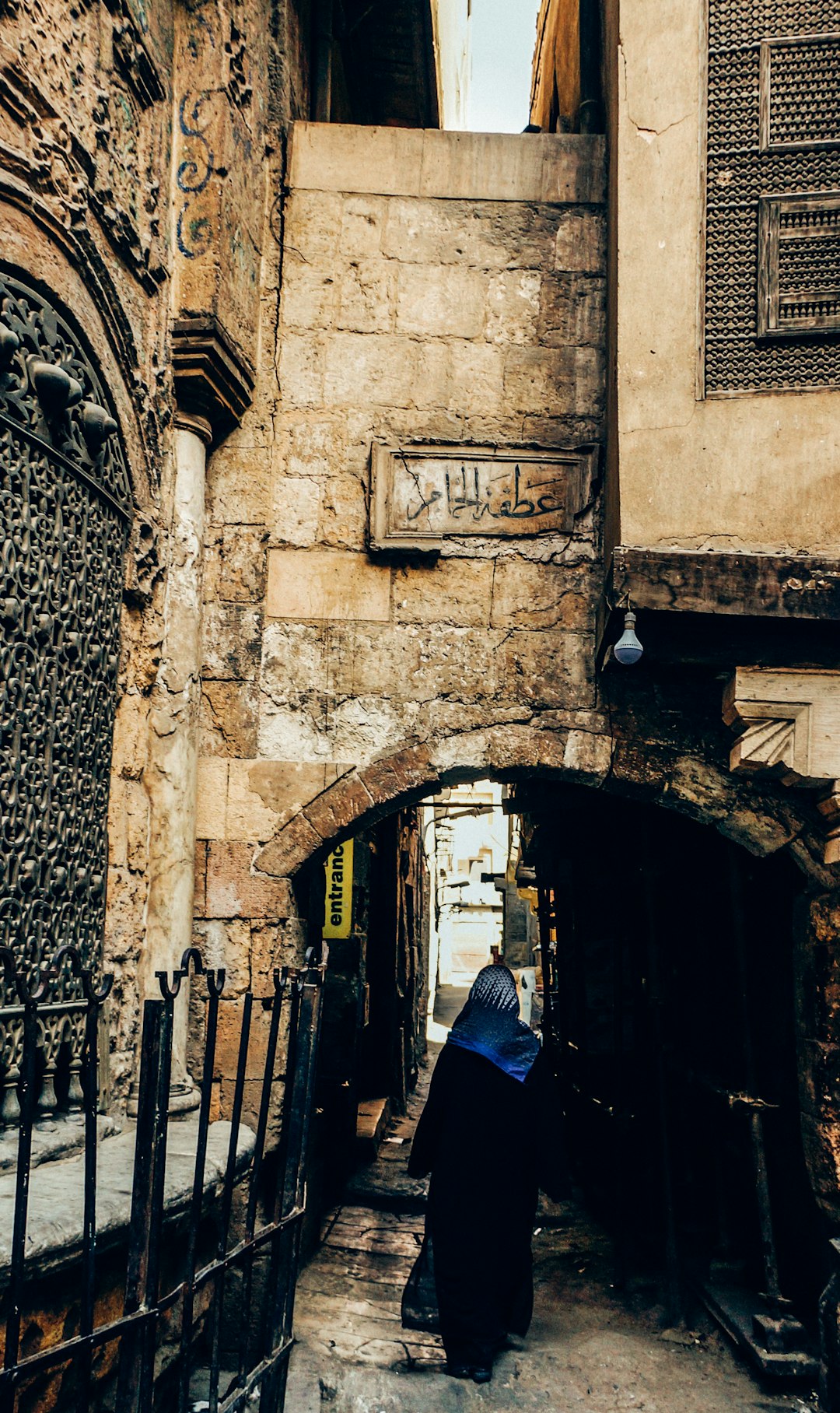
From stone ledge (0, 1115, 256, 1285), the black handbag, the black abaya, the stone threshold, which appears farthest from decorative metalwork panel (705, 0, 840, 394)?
the black handbag

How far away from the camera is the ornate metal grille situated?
295 cm

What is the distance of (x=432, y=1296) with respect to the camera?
4.62m

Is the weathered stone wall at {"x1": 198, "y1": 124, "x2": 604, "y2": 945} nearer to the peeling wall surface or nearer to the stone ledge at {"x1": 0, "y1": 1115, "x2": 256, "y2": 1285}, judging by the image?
the peeling wall surface

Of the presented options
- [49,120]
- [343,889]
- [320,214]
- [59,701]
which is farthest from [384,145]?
[343,889]

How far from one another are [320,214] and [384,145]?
43 cm

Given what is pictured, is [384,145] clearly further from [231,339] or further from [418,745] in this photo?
[418,745]

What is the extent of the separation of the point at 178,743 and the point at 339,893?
2.74m

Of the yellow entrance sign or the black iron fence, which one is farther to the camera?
the yellow entrance sign

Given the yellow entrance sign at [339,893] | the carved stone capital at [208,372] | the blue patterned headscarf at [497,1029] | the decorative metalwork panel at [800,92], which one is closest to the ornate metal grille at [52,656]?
the carved stone capital at [208,372]

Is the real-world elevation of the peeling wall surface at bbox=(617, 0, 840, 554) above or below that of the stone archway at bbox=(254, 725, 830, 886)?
above

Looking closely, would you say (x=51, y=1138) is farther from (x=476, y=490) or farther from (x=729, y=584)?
(x=476, y=490)

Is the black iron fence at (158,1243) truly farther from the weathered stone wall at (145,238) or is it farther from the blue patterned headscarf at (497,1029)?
the blue patterned headscarf at (497,1029)

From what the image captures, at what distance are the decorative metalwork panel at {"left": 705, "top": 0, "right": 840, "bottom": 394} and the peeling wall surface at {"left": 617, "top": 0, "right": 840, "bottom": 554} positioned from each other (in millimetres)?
66

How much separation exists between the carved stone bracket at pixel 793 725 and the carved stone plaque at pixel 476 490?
3.78ft
